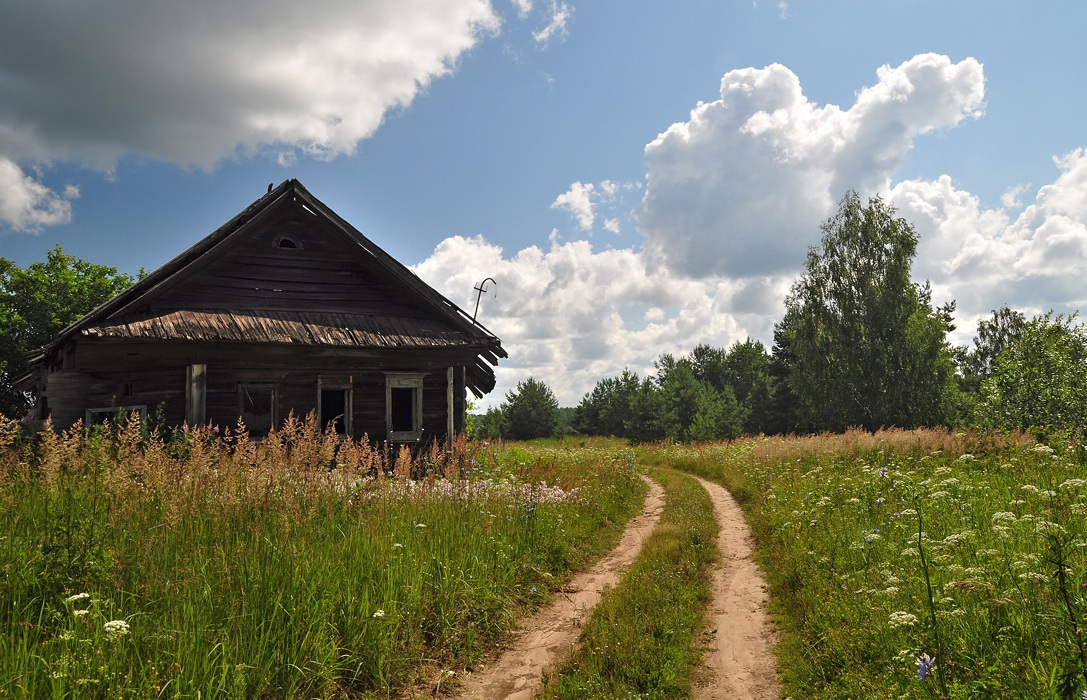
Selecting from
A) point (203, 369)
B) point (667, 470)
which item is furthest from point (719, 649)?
point (667, 470)

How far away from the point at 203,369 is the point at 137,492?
9.46 metres

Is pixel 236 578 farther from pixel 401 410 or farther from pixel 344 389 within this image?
pixel 401 410

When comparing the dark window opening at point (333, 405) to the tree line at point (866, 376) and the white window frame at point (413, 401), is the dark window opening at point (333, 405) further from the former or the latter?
the tree line at point (866, 376)

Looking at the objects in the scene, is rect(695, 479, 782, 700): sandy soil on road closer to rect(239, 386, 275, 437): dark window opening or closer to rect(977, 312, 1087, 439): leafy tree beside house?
rect(239, 386, 275, 437): dark window opening

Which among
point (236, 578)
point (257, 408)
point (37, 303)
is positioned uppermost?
point (37, 303)

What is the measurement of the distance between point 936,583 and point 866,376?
29.9 meters

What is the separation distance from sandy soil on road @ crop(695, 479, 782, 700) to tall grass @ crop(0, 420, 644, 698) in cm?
202

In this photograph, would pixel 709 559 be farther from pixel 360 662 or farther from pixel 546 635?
pixel 360 662

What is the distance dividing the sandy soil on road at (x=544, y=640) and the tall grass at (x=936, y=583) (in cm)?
195

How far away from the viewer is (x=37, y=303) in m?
30.7

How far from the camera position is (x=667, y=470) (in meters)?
22.0

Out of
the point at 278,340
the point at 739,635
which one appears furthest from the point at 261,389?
the point at 739,635

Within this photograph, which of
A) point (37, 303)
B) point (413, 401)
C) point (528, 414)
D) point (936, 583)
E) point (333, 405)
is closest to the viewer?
point (936, 583)

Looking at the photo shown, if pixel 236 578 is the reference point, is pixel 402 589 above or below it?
below
